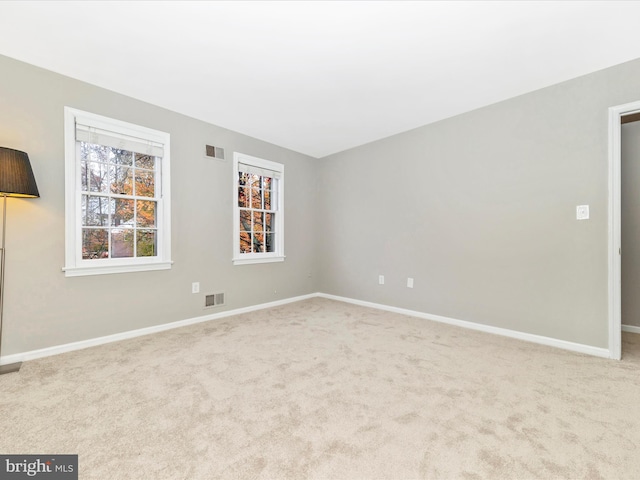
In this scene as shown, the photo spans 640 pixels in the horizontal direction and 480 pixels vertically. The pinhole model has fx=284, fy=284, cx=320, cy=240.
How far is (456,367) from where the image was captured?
2.28m

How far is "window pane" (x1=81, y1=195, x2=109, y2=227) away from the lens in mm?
2787

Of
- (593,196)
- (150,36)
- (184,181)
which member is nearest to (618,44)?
(593,196)

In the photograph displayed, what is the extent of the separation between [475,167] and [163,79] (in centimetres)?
338

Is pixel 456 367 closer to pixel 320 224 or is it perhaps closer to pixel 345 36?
pixel 345 36

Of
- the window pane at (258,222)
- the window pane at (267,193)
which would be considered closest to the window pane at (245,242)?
the window pane at (258,222)

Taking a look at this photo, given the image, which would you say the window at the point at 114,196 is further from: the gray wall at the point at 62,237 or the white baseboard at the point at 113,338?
the white baseboard at the point at 113,338

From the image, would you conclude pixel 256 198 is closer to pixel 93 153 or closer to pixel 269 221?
pixel 269 221

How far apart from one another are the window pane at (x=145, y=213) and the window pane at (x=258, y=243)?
1.39 meters

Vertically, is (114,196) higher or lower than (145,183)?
lower

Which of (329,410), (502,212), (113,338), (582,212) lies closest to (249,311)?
(113,338)

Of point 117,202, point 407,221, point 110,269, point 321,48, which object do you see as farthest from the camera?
point 407,221

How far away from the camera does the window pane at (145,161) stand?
3.17 metres

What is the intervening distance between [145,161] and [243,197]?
129 cm

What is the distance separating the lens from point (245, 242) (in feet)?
13.6
